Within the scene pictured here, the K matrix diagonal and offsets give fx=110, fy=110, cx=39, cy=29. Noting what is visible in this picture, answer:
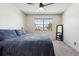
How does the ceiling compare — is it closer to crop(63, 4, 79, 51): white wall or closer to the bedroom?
the bedroom

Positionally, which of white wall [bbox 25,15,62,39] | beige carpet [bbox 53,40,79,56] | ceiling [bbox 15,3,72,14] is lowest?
beige carpet [bbox 53,40,79,56]

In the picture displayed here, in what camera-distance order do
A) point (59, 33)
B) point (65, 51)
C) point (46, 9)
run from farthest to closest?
1. point (59, 33)
2. point (46, 9)
3. point (65, 51)

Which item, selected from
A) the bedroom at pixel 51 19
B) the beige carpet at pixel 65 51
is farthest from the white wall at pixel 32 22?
the beige carpet at pixel 65 51

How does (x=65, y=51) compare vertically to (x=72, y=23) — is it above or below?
below

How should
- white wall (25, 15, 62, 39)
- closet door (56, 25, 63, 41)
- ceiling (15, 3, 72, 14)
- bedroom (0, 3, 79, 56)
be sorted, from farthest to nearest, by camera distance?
closet door (56, 25, 63, 41) < white wall (25, 15, 62, 39) < ceiling (15, 3, 72, 14) < bedroom (0, 3, 79, 56)

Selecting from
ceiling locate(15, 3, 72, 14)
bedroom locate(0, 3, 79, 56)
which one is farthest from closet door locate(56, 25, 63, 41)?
ceiling locate(15, 3, 72, 14)

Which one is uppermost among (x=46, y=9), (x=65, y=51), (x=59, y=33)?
(x=46, y=9)

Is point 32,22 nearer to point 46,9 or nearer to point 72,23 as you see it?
point 46,9

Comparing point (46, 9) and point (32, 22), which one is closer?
point (46, 9)

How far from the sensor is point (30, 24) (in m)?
4.61

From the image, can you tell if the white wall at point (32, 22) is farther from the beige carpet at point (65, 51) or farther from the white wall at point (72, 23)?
the beige carpet at point (65, 51)

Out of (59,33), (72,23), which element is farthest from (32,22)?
(72,23)

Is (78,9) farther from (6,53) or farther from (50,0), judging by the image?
(50,0)

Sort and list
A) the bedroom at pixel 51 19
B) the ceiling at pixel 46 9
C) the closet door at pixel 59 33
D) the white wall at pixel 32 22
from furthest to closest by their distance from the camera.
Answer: the closet door at pixel 59 33, the white wall at pixel 32 22, the ceiling at pixel 46 9, the bedroom at pixel 51 19
